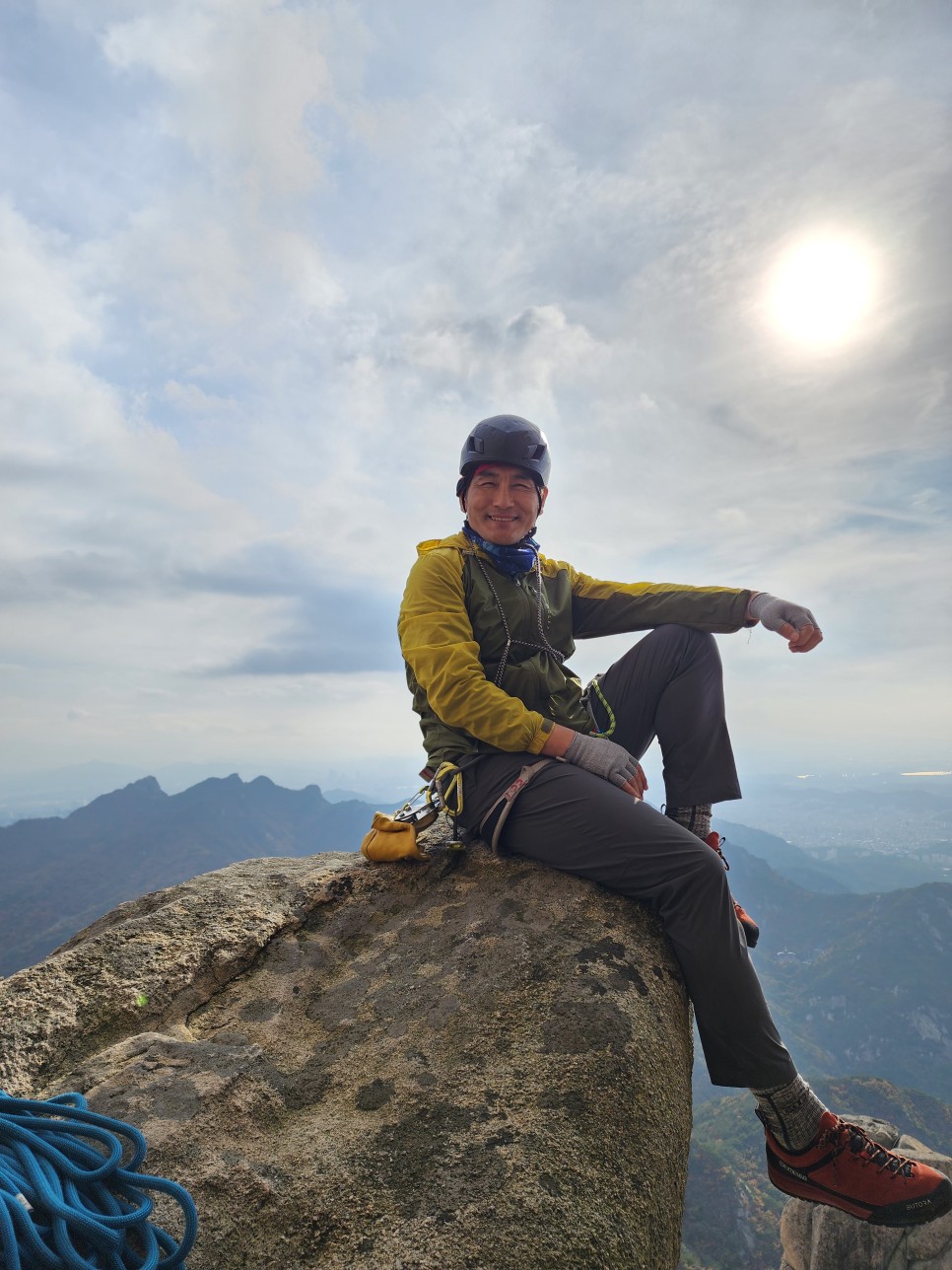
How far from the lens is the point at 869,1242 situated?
12.1m

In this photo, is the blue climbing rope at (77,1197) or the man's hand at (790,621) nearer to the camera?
the blue climbing rope at (77,1197)

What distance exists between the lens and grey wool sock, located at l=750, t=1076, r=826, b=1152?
147 inches

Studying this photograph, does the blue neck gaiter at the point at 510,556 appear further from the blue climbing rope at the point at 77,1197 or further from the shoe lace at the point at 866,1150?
the shoe lace at the point at 866,1150

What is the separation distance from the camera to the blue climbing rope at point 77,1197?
2.02 m

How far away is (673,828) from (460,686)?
173 cm

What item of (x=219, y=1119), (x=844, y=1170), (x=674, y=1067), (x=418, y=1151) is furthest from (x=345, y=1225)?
(x=844, y=1170)

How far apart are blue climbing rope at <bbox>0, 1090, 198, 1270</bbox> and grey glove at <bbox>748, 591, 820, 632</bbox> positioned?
5250 mm

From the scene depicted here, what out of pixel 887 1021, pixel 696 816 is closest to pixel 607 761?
pixel 696 816

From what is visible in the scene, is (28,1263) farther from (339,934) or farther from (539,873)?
(539,873)

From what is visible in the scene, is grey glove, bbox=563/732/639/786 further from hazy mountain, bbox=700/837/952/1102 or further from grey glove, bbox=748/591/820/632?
hazy mountain, bbox=700/837/952/1102

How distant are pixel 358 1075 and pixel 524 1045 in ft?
3.04

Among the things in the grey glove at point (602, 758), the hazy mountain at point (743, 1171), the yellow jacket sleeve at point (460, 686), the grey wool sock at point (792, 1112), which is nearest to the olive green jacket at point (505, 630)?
the yellow jacket sleeve at point (460, 686)

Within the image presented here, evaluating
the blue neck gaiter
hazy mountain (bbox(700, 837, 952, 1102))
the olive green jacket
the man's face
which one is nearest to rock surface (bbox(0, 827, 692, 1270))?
the olive green jacket

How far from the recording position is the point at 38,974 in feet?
13.3
